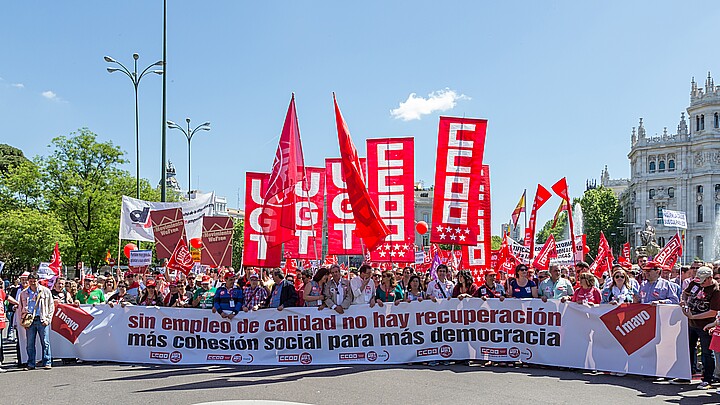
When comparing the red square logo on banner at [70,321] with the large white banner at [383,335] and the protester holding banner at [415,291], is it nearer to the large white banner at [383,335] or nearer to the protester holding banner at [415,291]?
the large white banner at [383,335]

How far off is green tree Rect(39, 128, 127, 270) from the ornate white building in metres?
86.2

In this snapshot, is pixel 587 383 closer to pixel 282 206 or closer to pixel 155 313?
pixel 282 206

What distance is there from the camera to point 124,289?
12984 millimetres

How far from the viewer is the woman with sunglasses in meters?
10.5

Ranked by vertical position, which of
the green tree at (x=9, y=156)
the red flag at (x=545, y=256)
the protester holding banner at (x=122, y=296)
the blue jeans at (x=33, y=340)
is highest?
the green tree at (x=9, y=156)

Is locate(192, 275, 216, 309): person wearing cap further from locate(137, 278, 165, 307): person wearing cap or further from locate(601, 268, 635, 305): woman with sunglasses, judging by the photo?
locate(601, 268, 635, 305): woman with sunglasses

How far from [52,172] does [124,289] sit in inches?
877

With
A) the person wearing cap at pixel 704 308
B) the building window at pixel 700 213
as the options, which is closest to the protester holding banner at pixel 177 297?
the person wearing cap at pixel 704 308

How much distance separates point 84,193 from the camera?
32.1 m

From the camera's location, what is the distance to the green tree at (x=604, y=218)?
10512cm

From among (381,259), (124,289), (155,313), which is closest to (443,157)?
(381,259)

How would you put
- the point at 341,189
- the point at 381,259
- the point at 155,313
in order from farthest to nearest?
the point at 341,189, the point at 381,259, the point at 155,313

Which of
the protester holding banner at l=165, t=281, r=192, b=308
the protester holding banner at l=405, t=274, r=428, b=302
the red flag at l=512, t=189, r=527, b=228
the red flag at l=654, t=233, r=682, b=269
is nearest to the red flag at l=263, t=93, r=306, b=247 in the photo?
the protester holding banner at l=165, t=281, r=192, b=308

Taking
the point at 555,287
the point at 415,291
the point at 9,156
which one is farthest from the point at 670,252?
the point at 9,156
